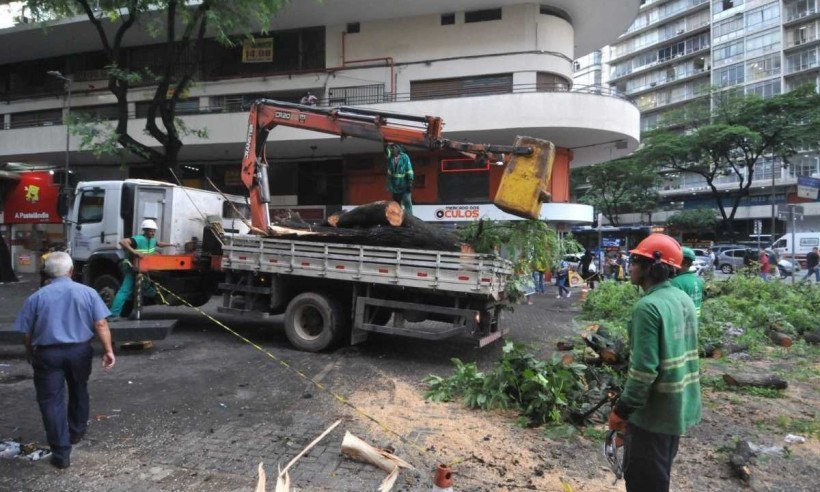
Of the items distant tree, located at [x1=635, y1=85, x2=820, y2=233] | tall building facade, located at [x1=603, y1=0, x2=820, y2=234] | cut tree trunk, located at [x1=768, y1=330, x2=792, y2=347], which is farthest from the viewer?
tall building facade, located at [x1=603, y1=0, x2=820, y2=234]

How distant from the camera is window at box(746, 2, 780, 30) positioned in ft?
152

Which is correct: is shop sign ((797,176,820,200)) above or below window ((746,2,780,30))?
below

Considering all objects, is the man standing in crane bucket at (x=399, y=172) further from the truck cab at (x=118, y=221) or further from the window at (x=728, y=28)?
the window at (x=728, y=28)

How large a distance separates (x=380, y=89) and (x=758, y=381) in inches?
698

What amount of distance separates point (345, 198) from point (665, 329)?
20826 millimetres

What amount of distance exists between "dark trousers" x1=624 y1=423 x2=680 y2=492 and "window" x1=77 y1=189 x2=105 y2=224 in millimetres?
9435

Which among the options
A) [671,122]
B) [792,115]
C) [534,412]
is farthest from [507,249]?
[671,122]

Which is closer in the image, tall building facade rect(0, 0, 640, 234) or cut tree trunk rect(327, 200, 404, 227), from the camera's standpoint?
cut tree trunk rect(327, 200, 404, 227)

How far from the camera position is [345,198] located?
2286 cm

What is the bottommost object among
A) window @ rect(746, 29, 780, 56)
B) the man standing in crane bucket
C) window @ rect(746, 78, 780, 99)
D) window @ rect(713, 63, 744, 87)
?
the man standing in crane bucket

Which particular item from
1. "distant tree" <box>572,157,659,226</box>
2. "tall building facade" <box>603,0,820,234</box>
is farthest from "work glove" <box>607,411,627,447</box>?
"distant tree" <box>572,157,659,226</box>

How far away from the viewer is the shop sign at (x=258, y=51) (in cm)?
2286

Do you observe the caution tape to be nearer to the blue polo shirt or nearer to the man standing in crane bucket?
the blue polo shirt

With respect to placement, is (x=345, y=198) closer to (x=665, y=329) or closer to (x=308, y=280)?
(x=308, y=280)
